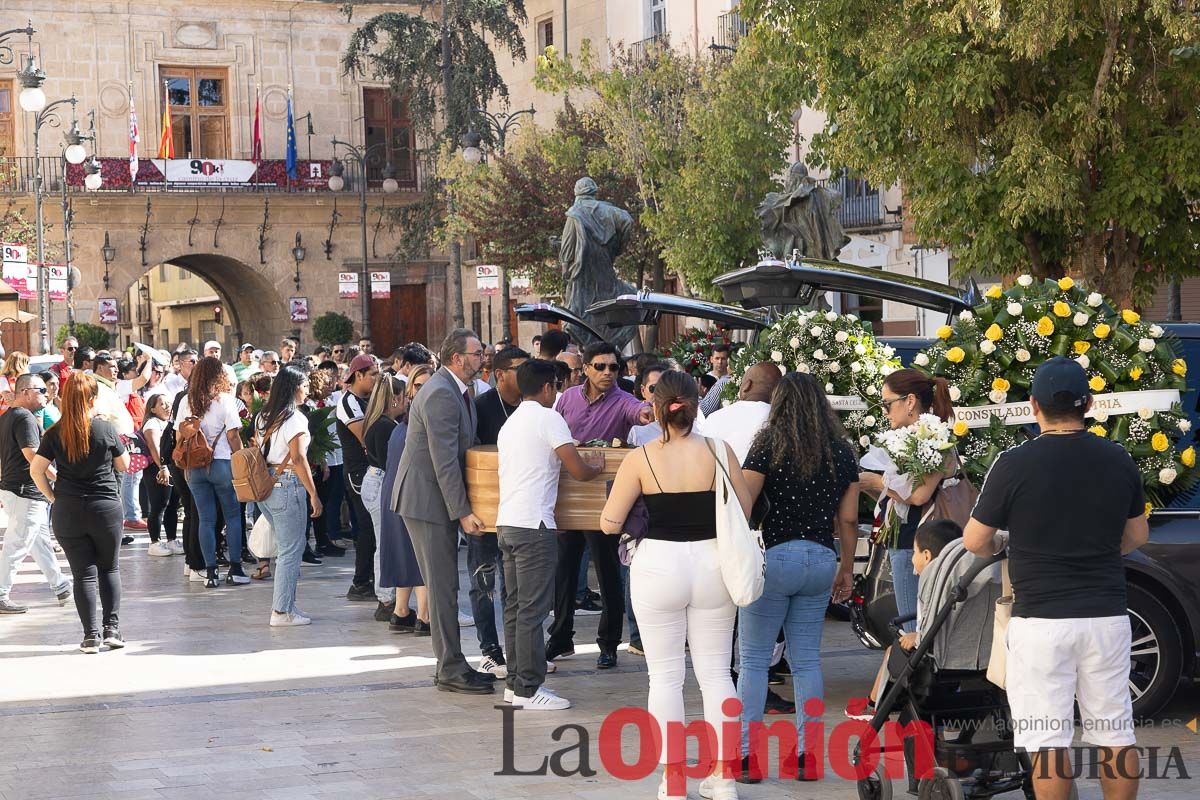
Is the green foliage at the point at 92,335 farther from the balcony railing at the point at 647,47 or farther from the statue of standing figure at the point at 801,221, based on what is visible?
the statue of standing figure at the point at 801,221

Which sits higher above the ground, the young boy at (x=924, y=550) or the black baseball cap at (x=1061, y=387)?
the black baseball cap at (x=1061, y=387)

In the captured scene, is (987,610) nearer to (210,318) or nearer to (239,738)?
(239,738)

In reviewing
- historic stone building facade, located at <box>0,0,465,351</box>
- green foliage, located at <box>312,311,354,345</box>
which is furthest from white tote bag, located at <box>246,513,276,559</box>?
green foliage, located at <box>312,311,354,345</box>

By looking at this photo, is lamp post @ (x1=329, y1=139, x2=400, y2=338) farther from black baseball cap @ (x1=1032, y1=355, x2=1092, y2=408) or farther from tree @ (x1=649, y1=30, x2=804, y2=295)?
black baseball cap @ (x1=1032, y1=355, x2=1092, y2=408)

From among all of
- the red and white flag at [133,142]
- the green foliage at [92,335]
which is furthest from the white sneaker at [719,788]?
the red and white flag at [133,142]

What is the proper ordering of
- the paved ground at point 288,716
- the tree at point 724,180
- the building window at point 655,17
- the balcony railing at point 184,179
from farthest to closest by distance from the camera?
the balcony railing at point 184,179, the building window at point 655,17, the tree at point 724,180, the paved ground at point 288,716

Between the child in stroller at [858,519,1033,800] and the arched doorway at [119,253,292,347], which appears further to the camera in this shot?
the arched doorway at [119,253,292,347]

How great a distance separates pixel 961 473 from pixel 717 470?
5.09ft

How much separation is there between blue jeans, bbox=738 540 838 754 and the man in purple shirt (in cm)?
282

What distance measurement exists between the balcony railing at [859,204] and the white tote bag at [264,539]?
2010cm

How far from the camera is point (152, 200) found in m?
42.7

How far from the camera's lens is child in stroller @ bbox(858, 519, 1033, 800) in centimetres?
595

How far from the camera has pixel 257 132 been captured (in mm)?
42750

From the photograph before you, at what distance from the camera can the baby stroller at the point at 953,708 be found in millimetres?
5934
